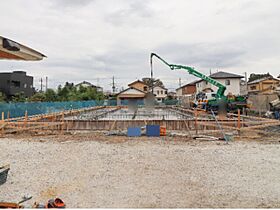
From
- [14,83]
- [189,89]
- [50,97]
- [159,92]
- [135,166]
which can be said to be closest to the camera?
[135,166]

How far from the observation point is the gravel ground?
150 inches

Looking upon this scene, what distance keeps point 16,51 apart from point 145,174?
3.37 meters

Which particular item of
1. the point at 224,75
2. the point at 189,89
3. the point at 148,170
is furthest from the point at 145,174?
the point at 189,89

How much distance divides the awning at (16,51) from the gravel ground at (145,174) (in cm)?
232

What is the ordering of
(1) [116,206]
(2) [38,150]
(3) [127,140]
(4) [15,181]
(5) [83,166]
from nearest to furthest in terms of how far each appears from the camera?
(1) [116,206] < (4) [15,181] < (5) [83,166] < (2) [38,150] < (3) [127,140]

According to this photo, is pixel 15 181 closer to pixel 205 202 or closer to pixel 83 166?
pixel 83 166

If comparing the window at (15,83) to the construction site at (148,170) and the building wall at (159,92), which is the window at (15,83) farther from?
the building wall at (159,92)

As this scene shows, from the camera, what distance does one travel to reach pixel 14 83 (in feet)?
116

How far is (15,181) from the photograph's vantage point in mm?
4656

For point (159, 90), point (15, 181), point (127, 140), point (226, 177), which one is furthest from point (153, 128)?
point (159, 90)

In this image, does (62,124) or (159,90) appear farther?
(159,90)

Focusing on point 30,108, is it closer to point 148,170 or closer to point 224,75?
point 148,170

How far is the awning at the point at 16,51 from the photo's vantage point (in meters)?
3.33

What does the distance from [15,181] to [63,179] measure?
914 mm
